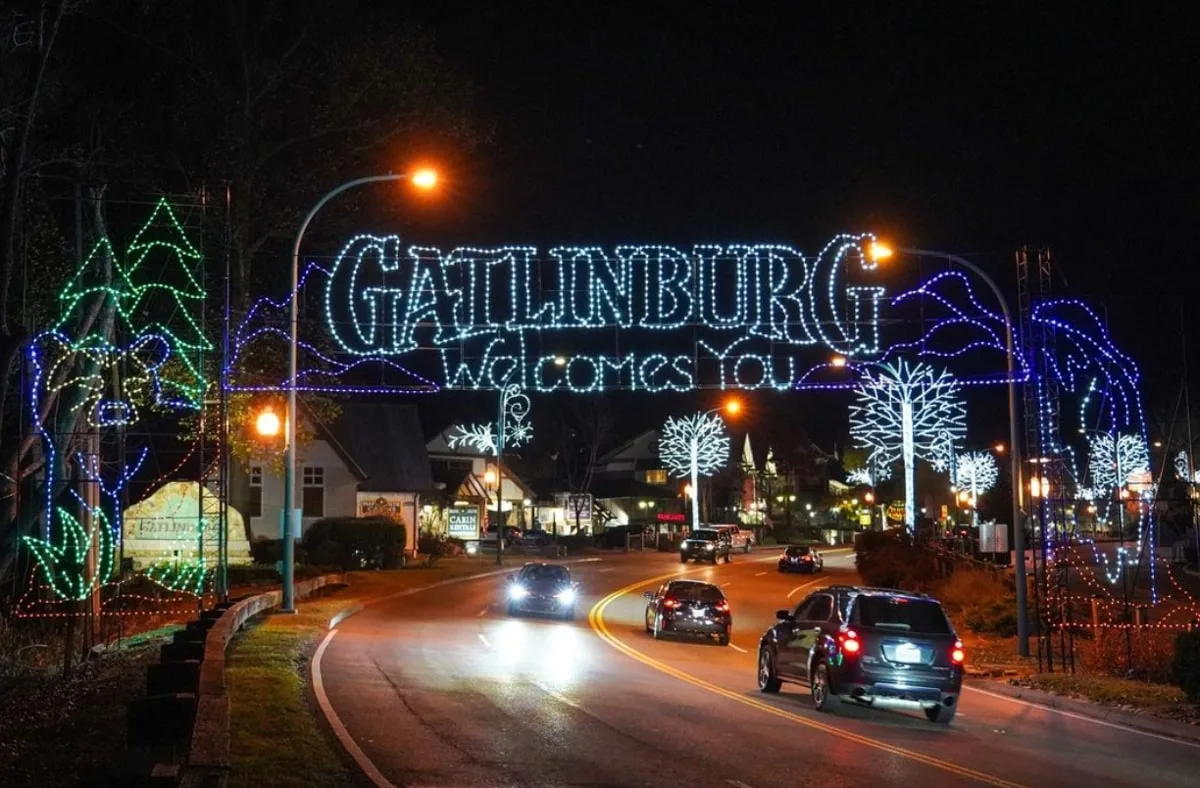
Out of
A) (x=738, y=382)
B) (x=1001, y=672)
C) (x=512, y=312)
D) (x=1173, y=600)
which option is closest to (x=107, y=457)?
(x=512, y=312)

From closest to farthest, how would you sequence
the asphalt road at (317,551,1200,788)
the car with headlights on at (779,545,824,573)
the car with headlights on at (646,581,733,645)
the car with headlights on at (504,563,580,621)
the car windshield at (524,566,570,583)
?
the asphalt road at (317,551,1200,788) → the car with headlights on at (646,581,733,645) → the car with headlights on at (504,563,580,621) → the car windshield at (524,566,570,583) → the car with headlights on at (779,545,824,573)

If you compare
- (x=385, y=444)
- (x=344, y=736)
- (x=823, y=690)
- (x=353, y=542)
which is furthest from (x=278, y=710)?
(x=385, y=444)

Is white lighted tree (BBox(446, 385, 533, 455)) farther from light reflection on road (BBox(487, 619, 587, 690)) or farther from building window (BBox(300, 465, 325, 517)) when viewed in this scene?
light reflection on road (BBox(487, 619, 587, 690))

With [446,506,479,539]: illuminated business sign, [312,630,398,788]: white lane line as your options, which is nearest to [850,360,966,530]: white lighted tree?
[446,506,479,539]: illuminated business sign

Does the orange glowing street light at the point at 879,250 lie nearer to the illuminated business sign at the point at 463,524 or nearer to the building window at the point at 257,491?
the building window at the point at 257,491

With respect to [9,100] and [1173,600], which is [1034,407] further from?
[9,100]

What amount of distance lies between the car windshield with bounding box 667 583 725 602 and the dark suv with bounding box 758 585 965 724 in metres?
11.5

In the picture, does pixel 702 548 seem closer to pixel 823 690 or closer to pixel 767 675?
pixel 767 675

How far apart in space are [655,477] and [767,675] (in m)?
86.9

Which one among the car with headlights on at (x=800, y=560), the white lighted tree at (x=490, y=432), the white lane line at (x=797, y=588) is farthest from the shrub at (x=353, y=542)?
the white lighted tree at (x=490, y=432)

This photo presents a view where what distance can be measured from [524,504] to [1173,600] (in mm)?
60737

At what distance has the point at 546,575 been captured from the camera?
3584 cm

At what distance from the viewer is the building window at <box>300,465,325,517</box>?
61.1 meters

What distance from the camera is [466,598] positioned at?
4147cm
